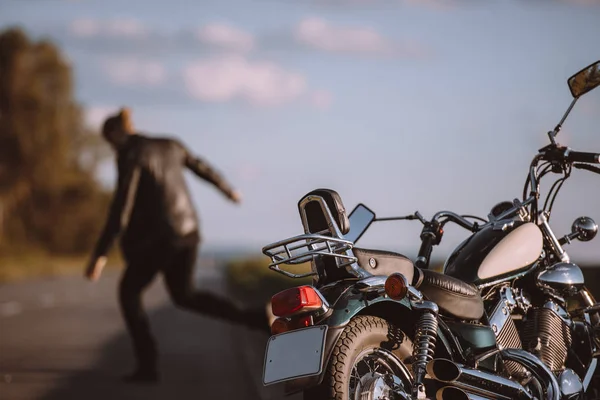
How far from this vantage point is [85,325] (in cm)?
1686

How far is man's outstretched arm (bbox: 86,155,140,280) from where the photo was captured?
9633 millimetres

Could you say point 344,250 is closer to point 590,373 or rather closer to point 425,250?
point 425,250

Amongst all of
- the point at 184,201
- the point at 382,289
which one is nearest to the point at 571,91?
the point at 382,289

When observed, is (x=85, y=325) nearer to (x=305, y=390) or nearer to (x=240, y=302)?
(x=240, y=302)

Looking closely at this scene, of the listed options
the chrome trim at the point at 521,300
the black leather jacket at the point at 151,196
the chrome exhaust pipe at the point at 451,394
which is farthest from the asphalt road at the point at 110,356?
the chrome exhaust pipe at the point at 451,394

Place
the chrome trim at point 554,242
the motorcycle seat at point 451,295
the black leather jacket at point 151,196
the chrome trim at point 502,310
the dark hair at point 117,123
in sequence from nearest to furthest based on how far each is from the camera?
the motorcycle seat at point 451,295 → the chrome trim at point 502,310 → the chrome trim at point 554,242 → the black leather jacket at point 151,196 → the dark hair at point 117,123

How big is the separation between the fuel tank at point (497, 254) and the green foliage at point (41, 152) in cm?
5920

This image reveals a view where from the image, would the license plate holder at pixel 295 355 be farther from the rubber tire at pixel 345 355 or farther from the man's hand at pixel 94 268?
the man's hand at pixel 94 268

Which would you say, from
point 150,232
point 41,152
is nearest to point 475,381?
point 150,232

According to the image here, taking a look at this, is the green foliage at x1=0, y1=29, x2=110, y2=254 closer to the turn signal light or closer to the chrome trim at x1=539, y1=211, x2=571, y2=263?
the chrome trim at x1=539, y1=211, x2=571, y2=263

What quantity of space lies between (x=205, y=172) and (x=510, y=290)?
4998 mm

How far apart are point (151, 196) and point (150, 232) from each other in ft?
1.06

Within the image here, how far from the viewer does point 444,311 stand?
554 cm

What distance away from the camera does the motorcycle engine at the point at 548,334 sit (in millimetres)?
5965
